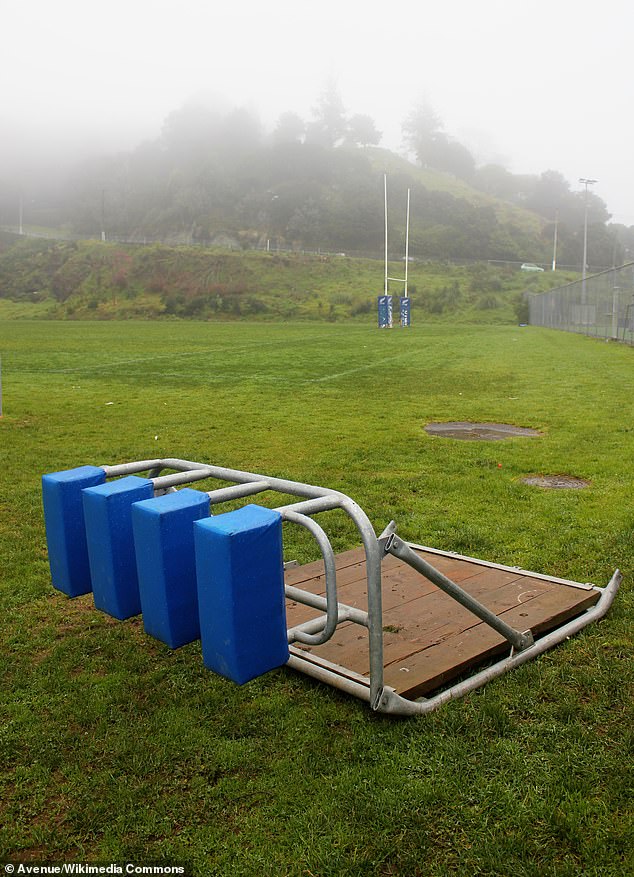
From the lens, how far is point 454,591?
9.79 ft

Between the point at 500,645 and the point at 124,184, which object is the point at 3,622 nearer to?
the point at 500,645

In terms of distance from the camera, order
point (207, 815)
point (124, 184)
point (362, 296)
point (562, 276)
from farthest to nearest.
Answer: point (124, 184) → point (562, 276) → point (362, 296) → point (207, 815)

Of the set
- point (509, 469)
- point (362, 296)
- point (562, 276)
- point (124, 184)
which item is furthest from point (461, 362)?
point (124, 184)

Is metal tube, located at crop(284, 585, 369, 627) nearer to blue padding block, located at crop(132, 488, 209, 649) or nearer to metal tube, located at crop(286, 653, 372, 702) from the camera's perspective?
metal tube, located at crop(286, 653, 372, 702)

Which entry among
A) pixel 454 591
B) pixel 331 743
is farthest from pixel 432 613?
pixel 331 743

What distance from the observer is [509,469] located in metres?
7.06

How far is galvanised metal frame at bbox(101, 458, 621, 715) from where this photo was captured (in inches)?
104

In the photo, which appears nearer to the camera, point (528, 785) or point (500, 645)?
point (528, 785)

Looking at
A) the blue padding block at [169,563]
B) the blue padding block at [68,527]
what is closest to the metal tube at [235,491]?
the blue padding block at [169,563]

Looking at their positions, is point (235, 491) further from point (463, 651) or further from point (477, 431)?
point (477, 431)

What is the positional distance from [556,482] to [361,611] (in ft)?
13.1

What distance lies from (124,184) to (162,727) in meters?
182

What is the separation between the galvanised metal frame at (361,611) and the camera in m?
2.65

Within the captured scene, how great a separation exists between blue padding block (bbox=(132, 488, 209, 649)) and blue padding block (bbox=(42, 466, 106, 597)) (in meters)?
0.55
